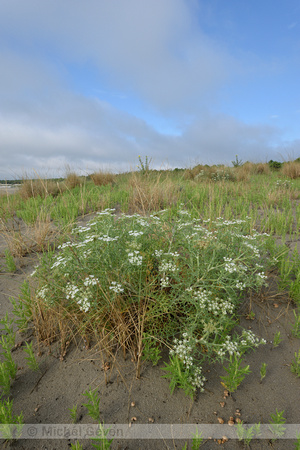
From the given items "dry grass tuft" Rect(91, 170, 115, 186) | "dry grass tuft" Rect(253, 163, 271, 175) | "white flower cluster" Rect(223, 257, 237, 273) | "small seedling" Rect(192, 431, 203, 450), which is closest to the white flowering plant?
"white flower cluster" Rect(223, 257, 237, 273)

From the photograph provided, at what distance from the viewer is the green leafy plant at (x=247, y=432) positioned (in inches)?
65.1

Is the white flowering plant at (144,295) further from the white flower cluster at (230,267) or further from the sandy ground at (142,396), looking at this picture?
the sandy ground at (142,396)

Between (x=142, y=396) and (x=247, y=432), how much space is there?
757mm

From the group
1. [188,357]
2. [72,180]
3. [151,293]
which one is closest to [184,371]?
[188,357]

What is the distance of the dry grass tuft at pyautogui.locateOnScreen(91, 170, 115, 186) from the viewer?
9883 mm

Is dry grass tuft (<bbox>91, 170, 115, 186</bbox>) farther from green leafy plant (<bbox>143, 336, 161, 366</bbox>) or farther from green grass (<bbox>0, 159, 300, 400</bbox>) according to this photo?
green leafy plant (<bbox>143, 336, 161, 366</bbox>)

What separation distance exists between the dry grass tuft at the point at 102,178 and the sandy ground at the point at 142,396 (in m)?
8.00

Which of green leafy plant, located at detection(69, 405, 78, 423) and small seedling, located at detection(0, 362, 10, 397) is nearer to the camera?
green leafy plant, located at detection(69, 405, 78, 423)

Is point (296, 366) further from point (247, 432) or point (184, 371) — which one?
point (184, 371)

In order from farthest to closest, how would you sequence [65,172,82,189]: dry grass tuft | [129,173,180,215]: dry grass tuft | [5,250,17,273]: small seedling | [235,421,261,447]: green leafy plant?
[65,172,82,189]: dry grass tuft, [129,173,180,215]: dry grass tuft, [5,250,17,273]: small seedling, [235,421,261,447]: green leafy plant

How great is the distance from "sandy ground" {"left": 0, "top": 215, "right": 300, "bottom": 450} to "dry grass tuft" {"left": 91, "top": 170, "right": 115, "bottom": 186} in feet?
26.2

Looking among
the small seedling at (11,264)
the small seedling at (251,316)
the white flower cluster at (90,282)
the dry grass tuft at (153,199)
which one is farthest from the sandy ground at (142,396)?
the dry grass tuft at (153,199)

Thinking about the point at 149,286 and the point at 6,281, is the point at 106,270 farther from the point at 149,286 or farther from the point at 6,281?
the point at 6,281

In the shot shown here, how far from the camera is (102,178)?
390 inches
